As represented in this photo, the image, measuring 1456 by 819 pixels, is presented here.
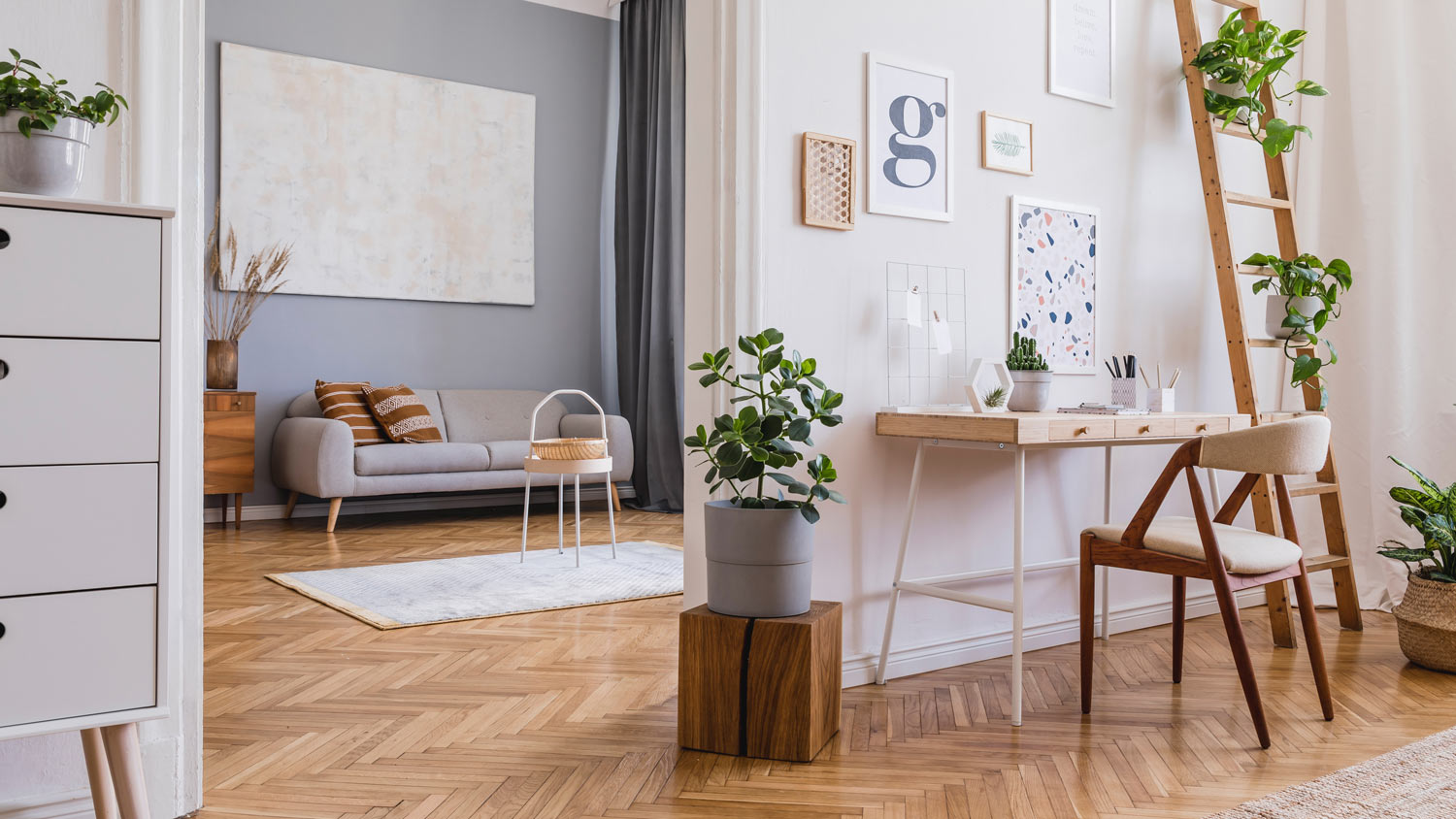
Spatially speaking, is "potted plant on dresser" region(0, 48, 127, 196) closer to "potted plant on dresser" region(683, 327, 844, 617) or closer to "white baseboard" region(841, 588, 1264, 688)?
"potted plant on dresser" region(683, 327, 844, 617)

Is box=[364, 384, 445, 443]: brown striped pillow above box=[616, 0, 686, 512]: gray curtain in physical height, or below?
below

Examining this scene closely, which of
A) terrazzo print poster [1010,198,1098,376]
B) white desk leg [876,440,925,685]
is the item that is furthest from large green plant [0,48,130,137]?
terrazzo print poster [1010,198,1098,376]

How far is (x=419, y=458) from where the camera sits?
530 centimetres

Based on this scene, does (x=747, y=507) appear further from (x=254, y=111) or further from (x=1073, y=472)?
(x=254, y=111)

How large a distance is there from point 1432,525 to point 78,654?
11.0 ft

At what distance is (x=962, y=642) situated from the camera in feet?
9.62

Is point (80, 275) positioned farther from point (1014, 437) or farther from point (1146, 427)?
point (1146, 427)

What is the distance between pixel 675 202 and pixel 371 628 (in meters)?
3.56

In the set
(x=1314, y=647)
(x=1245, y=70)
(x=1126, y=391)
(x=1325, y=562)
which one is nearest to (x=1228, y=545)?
(x=1314, y=647)

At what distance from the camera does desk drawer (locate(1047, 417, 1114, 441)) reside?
2.45 meters

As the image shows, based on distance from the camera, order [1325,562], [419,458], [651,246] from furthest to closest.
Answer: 1. [651,246]
2. [419,458]
3. [1325,562]

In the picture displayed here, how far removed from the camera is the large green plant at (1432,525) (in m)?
2.97

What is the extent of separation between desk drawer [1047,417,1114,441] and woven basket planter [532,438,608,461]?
86.1 inches

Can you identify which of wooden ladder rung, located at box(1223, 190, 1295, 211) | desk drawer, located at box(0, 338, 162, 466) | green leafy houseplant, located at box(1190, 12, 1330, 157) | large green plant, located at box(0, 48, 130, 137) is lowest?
desk drawer, located at box(0, 338, 162, 466)
